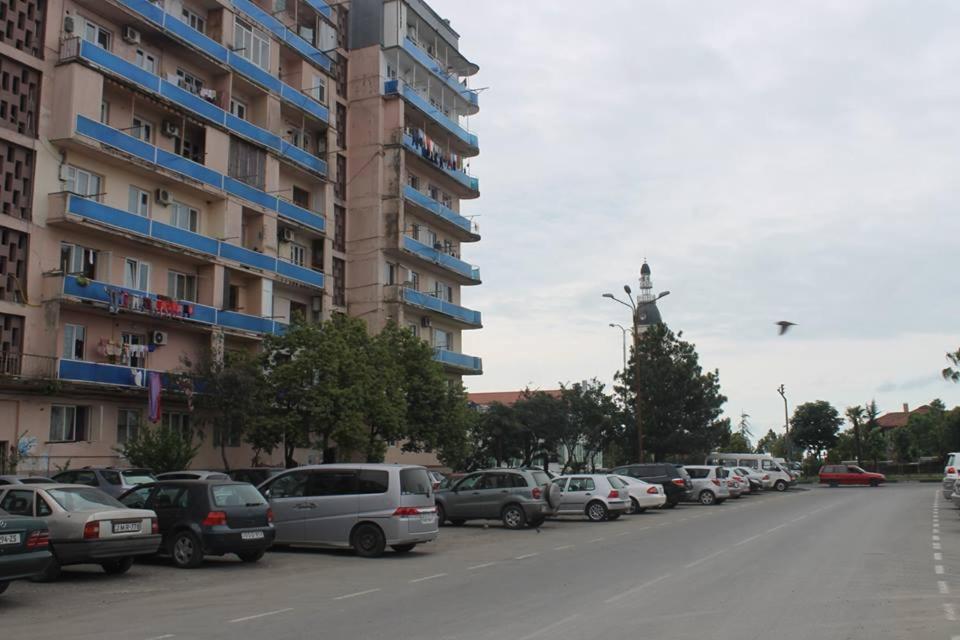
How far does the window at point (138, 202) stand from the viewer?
31319 millimetres

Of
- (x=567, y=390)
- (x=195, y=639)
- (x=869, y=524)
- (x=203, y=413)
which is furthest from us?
(x=567, y=390)

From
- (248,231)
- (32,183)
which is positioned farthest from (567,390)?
(32,183)

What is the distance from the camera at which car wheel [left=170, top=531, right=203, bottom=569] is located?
15.4 metres

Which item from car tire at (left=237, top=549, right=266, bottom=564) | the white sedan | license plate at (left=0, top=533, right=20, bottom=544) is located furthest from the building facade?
license plate at (left=0, top=533, right=20, bottom=544)

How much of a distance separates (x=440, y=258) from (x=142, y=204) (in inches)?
840

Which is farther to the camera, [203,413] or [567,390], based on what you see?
[567,390]

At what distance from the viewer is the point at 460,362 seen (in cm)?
5125

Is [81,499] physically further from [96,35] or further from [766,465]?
[766,465]

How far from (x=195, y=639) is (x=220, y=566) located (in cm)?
712

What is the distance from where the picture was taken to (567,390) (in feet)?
198

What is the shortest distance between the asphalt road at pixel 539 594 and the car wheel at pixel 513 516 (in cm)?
371

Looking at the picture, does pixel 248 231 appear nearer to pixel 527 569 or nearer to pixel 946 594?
pixel 527 569

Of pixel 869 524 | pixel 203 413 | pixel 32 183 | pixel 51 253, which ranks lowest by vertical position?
pixel 869 524

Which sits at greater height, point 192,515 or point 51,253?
point 51,253
